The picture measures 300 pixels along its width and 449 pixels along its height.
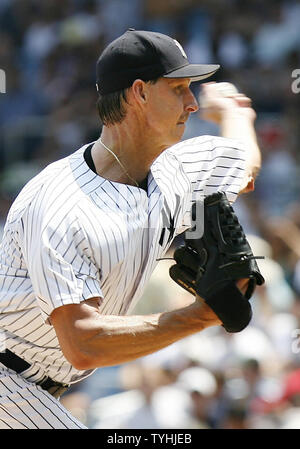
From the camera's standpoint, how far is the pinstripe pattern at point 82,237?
8.47ft

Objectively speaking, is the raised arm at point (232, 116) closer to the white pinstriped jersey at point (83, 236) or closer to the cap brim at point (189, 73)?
the white pinstriped jersey at point (83, 236)

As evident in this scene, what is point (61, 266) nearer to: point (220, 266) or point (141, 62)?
point (220, 266)

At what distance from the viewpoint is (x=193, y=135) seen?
7.34 meters

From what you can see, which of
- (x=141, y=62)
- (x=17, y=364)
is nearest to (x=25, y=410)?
(x=17, y=364)

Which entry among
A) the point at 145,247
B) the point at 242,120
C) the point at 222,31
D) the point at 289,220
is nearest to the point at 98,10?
the point at 222,31

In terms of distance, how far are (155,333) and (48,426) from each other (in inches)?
28.6

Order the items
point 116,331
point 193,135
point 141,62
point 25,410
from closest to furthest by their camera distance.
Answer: point 116,331, point 141,62, point 25,410, point 193,135

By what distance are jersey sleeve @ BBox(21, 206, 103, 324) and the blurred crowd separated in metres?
2.95

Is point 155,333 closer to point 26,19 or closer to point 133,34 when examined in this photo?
point 133,34

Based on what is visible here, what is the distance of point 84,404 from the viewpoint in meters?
6.32

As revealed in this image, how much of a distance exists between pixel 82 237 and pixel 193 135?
484 centimetres

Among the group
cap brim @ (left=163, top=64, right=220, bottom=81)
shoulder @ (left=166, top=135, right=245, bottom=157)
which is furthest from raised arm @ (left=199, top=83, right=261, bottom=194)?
cap brim @ (left=163, top=64, right=220, bottom=81)

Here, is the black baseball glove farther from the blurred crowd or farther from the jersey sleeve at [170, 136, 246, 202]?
the blurred crowd

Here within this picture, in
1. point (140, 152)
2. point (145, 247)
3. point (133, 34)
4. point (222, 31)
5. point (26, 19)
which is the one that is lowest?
point (222, 31)
